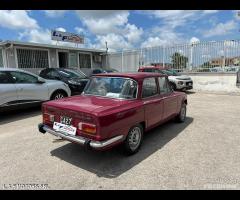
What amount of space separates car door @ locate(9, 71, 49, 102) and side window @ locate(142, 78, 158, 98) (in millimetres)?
4477

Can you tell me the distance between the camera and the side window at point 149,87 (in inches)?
168

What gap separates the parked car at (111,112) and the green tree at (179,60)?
10169 mm

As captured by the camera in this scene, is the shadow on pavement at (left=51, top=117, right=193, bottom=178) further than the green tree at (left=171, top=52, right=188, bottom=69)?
No

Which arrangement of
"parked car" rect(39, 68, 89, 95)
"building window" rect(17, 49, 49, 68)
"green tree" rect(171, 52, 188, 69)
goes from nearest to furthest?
"parked car" rect(39, 68, 89, 95)
"building window" rect(17, 49, 49, 68)
"green tree" rect(171, 52, 188, 69)

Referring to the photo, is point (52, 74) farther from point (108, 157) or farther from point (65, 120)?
point (108, 157)

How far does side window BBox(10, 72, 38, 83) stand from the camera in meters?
6.81

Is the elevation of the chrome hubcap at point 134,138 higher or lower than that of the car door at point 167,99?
lower

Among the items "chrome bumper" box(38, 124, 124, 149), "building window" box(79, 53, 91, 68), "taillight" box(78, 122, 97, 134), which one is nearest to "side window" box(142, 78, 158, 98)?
"chrome bumper" box(38, 124, 124, 149)

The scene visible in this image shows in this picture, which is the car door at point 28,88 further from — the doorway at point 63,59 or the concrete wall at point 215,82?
the concrete wall at point 215,82

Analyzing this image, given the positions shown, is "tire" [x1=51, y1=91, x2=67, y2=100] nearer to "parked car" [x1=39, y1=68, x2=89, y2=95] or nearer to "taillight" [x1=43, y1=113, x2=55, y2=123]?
"parked car" [x1=39, y1=68, x2=89, y2=95]

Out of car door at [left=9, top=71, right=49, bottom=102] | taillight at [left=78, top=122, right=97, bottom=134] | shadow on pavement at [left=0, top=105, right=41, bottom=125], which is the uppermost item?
car door at [left=9, top=71, right=49, bottom=102]

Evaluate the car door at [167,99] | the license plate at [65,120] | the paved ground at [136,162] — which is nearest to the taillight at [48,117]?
the license plate at [65,120]

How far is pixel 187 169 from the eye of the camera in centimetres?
340

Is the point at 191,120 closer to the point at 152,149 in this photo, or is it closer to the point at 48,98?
the point at 152,149
